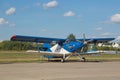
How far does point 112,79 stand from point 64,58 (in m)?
18.5

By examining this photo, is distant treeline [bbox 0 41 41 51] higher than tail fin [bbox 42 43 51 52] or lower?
higher

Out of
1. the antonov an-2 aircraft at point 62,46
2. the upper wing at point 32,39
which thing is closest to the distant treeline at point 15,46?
the upper wing at point 32,39

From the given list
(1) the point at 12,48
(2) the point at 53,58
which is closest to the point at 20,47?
(1) the point at 12,48

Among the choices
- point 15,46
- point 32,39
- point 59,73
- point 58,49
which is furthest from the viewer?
point 15,46

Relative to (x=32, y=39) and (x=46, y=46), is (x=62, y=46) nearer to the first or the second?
(x=46, y=46)

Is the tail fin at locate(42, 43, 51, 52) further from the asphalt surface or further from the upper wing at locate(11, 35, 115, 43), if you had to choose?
the asphalt surface

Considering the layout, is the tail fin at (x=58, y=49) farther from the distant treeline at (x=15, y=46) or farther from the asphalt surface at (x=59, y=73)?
the distant treeline at (x=15, y=46)

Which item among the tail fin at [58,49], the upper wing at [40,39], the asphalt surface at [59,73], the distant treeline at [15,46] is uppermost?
the distant treeline at [15,46]

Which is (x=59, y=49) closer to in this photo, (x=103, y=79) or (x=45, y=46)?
(x=45, y=46)

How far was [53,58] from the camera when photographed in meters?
34.8

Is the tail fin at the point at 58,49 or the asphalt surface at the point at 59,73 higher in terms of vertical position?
the tail fin at the point at 58,49

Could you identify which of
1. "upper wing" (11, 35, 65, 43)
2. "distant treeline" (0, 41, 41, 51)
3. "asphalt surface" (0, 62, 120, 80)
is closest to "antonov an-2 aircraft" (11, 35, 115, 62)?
"upper wing" (11, 35, 65, 43)

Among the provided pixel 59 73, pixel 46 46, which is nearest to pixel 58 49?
pixel 46 46

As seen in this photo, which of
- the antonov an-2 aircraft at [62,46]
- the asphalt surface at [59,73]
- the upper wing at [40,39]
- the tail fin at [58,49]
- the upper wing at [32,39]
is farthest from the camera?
the tail fin at [58,49]
